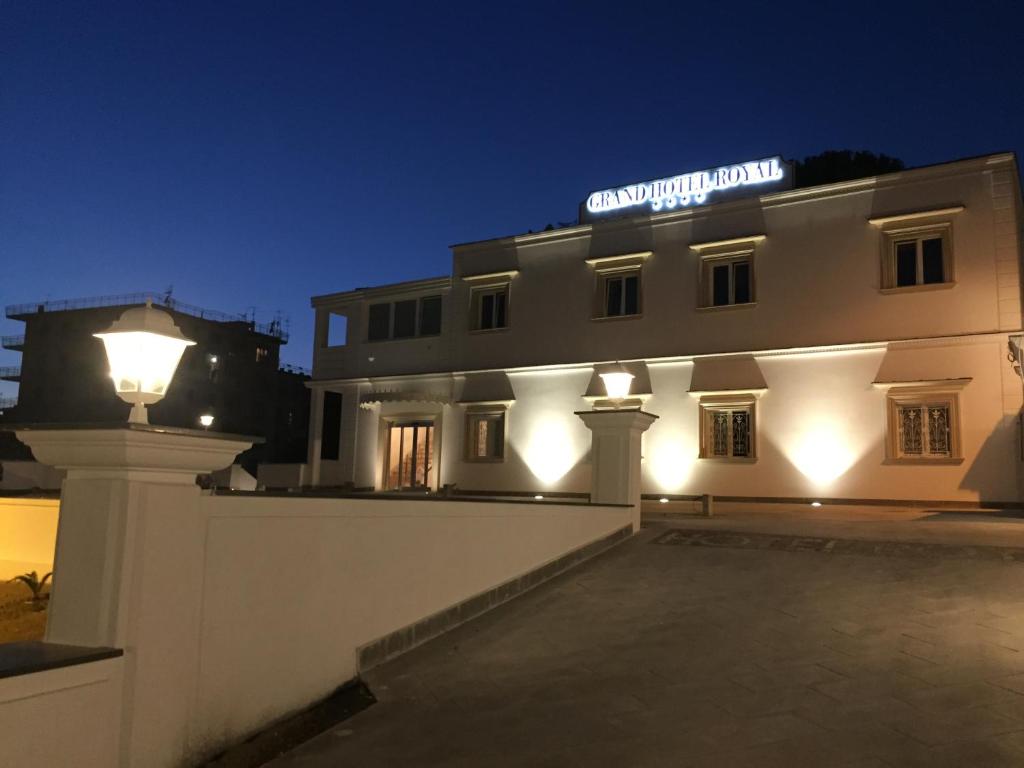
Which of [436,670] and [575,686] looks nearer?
[575,686]

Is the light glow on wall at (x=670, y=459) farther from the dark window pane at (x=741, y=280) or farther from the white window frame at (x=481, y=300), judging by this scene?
the white window frame at (x=481, y=300)

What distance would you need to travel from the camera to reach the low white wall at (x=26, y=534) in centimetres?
1027

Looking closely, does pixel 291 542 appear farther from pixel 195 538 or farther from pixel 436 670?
pixel 436 670

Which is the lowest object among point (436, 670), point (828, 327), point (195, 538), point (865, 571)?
point (436, 670)

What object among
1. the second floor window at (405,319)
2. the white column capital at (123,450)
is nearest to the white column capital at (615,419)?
the white column capital at (123,450)

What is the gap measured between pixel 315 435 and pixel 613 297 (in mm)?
9305

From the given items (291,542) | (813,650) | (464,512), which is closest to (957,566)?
(813,650)

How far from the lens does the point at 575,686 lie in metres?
5.21

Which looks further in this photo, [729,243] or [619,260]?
[619,260]

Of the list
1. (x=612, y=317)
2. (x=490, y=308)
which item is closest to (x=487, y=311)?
(x=490, y=308)

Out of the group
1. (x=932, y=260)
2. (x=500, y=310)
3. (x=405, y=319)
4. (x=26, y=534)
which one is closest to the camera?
(x=26, y=534)

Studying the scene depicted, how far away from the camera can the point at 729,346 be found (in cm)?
1684

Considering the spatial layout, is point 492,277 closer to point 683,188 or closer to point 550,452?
point 550,452

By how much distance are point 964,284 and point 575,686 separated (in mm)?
12927
